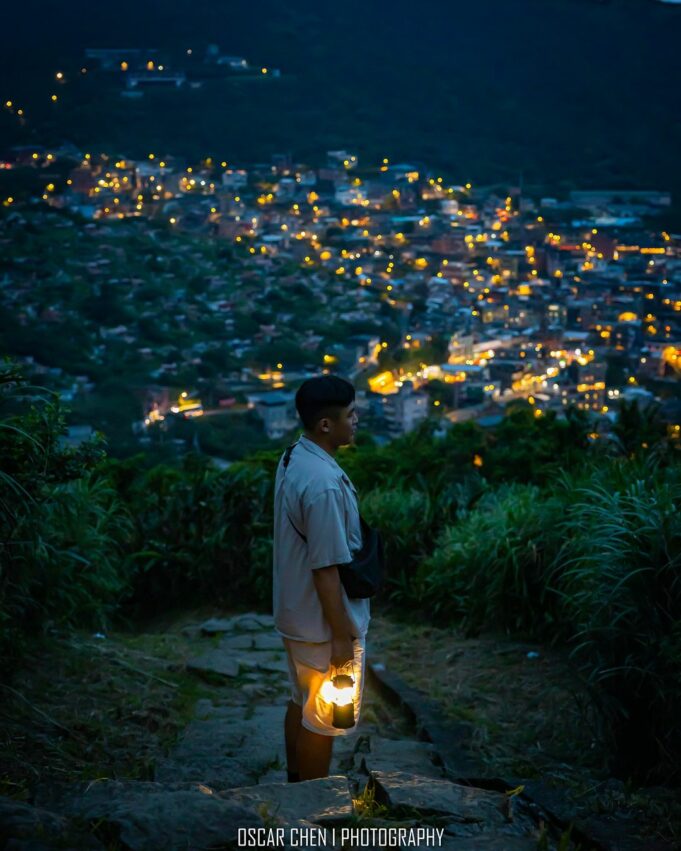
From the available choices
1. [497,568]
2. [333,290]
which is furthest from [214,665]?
[333,290]

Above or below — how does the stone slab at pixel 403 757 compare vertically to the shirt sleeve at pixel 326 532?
below

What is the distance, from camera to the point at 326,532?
126 inches

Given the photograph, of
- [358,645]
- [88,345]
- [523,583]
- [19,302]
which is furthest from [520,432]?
[19,302]

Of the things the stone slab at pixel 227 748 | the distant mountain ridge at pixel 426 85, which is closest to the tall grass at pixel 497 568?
the stone slab at pixel 227 748

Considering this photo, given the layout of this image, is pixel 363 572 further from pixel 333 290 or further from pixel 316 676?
pixel 333 290

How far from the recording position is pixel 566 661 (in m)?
5.22

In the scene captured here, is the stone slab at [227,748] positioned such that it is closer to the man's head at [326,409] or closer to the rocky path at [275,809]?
the rocky path at [275,809]

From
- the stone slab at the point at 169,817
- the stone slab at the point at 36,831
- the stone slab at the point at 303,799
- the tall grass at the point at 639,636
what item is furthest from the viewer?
the tall grass at the point at 639,636

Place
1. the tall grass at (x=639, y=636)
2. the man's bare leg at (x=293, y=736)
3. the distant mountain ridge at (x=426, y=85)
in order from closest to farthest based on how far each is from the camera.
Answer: the man's bare leg at (x=293, y=736), the tall grass at (x=639, y=636), the distant mountain ridge at (x=426, y=85)

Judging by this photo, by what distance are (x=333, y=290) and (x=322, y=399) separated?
24.2m

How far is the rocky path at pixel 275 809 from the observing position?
100 inches

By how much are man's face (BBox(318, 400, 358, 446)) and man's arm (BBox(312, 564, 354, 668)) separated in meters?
0.44

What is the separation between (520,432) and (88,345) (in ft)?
41.2

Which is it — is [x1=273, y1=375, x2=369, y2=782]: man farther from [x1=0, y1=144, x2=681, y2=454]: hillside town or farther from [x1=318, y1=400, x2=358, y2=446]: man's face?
[x1=0, y1=144, x2=681, y2=454]: hillside town
